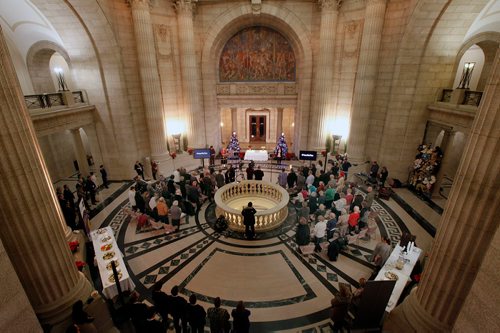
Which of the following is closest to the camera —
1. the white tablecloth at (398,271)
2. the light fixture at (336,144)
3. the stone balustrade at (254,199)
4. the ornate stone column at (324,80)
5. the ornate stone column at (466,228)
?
the ornate stone column at (466,228)

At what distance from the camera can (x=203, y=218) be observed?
912cm

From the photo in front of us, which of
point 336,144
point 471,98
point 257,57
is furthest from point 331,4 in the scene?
point 471,98

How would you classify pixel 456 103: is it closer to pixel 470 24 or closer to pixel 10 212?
pixel 470 24

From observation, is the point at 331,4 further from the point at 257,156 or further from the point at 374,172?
the point at 257,156

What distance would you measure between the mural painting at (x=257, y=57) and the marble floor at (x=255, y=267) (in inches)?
364

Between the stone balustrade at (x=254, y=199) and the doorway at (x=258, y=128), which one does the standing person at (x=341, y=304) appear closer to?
the stone balustrade at (x=254, y=199)

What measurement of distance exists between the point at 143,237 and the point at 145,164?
19.0 ft

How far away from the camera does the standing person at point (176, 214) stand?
26.7 ft

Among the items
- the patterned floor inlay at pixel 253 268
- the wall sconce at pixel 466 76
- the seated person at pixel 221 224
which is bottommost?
the patterned floor inlay at pixel 253 268

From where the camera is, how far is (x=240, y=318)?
4.45 metres

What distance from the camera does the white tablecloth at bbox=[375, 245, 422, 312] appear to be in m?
5.02

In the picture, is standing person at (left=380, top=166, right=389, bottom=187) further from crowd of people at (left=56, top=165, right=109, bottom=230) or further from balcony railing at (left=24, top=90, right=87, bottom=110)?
balcony railing at (left=24, top=90, right=87, bottom=110)

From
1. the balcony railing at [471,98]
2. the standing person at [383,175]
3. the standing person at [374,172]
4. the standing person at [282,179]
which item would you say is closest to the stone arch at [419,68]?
the standing person at [374,172]

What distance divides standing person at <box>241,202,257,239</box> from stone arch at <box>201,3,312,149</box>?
8.77m
